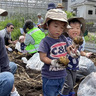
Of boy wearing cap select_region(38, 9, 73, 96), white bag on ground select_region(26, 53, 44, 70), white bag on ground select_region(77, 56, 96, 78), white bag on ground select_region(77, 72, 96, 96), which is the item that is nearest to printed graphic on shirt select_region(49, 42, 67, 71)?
boy wearing cap select_region(38, 9, 73, 96)

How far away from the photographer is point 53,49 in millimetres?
1639

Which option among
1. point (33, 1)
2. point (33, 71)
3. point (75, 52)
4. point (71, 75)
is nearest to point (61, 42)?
point (75, 52)

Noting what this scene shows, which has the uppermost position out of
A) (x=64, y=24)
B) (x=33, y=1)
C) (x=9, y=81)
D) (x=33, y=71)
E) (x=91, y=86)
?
(x=33, y=1)

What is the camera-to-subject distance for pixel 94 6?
19969mm

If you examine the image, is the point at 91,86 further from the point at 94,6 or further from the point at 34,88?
the point at 94,6

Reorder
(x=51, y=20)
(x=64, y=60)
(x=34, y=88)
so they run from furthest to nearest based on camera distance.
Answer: (x=34, y=88), (x=51, y=20), (x=64, y=60)

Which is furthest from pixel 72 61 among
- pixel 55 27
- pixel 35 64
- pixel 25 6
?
pixel 25 6

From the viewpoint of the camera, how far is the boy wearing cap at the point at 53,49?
156cm

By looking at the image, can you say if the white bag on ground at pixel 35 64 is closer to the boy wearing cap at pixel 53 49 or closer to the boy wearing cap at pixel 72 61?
the boy wearing cap at pixel 72 61

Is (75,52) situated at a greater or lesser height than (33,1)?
lesser

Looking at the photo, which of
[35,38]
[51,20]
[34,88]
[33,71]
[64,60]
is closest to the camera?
[64,60]

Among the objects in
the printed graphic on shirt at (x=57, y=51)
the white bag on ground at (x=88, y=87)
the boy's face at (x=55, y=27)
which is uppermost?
the boy's face at (x=55, y=27)

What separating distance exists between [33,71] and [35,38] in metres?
0.87

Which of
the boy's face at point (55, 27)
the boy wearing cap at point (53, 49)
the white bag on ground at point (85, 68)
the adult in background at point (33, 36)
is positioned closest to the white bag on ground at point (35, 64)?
the adult in background at point (33, 36)
